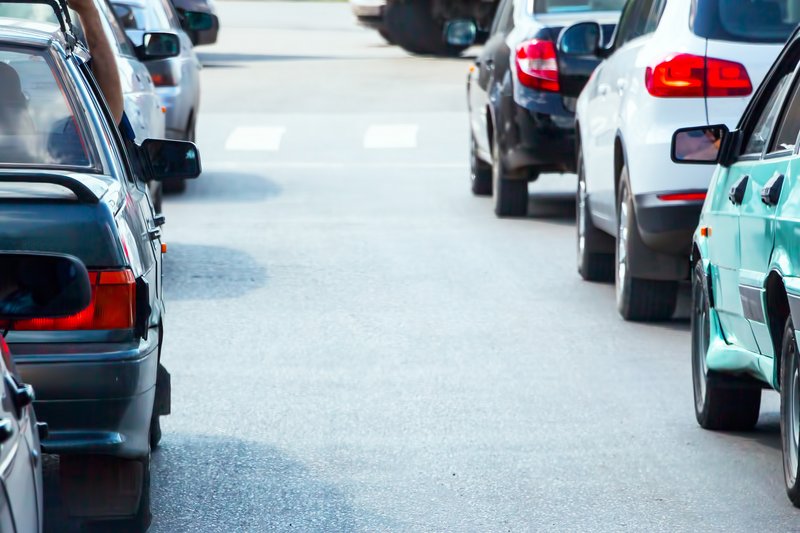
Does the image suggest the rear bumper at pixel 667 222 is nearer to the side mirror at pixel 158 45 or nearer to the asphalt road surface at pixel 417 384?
the asphalt road surface at pixel 417 384

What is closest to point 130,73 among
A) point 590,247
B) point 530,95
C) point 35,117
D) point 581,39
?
point 581,39

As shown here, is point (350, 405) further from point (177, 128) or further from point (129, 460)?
point (177, 128)

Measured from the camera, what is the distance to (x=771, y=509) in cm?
588

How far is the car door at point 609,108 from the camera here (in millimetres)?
9797

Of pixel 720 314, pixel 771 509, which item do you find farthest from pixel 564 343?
pixel 771 509

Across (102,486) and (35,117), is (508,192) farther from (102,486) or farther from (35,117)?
(102,486)

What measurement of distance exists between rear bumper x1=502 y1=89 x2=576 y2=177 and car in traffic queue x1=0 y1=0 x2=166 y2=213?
275cm

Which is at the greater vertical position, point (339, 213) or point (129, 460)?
point (129, 460)

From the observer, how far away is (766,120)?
666cm

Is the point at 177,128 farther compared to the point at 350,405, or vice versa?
the point at 177,128

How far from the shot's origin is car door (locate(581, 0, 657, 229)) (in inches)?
386

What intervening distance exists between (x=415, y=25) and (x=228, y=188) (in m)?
19.1

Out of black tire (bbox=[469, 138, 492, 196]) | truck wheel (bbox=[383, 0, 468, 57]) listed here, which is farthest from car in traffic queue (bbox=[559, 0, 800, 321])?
truck wheel (bbox=[383, 0, 468, 57])

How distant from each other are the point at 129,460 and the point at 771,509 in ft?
7.24
